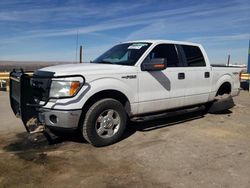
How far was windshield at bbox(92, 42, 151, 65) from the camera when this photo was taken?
5.50 meters

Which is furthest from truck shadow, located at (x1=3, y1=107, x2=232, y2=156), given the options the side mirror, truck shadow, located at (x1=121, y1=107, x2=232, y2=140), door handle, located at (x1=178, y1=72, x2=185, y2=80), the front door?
the side mirror

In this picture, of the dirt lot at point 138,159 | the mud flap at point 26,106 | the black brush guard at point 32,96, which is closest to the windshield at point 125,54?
the black brush guard at point 32,96

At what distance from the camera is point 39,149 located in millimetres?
4812

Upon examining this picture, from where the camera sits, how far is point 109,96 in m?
5.04

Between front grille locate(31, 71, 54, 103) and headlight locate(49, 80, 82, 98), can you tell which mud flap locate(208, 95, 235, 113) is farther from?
front grille locate(31, 71, 54, 103)

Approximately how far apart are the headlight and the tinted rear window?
2.97 metres

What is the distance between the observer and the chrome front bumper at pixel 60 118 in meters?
4.40

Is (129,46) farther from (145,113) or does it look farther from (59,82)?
(59,82)

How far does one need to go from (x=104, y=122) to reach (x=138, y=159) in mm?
969

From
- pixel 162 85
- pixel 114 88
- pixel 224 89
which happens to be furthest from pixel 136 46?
pixel 224 89

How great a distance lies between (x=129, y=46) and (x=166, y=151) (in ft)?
8.03

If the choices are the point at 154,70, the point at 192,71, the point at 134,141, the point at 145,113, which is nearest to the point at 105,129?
the point at 134,141

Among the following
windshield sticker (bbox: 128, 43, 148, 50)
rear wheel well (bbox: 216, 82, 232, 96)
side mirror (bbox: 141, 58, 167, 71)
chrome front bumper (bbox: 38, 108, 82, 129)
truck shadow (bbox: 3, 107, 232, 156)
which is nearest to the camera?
chrome front bumper (bbox: 38, 108, 82, 129)

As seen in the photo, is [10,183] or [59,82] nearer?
[10,183]
